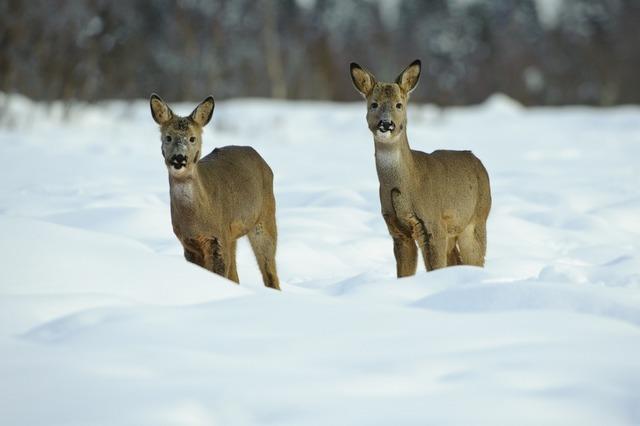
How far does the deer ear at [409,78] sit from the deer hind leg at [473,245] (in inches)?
46.0

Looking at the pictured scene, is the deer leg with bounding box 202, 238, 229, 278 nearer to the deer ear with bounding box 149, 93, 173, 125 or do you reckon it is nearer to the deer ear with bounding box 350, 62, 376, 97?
the deer ear with bounding box 149, 93, 173, 125

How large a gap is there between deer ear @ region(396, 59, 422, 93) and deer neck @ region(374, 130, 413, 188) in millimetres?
362

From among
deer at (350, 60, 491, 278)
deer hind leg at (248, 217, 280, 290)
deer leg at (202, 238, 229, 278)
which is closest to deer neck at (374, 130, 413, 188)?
deer at (350, 60, 491, 278)

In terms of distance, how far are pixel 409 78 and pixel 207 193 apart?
163 centimetres

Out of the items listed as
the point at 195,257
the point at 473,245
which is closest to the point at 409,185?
the point at 473,245

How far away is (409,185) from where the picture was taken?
7.01 meters

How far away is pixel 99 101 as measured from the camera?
1060 inches

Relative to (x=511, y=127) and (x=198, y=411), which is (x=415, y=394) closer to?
(x=198, y=411)

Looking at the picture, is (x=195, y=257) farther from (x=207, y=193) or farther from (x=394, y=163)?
(x=394, y=163)

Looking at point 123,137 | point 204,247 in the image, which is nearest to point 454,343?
point 204,247

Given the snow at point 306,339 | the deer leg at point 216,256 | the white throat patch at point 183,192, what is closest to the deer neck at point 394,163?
the snow at point 306,339

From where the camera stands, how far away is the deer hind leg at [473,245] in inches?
302

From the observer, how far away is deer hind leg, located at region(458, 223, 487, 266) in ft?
25.2

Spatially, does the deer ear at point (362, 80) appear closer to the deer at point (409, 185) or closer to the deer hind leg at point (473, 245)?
the deer at point (409, 185)
